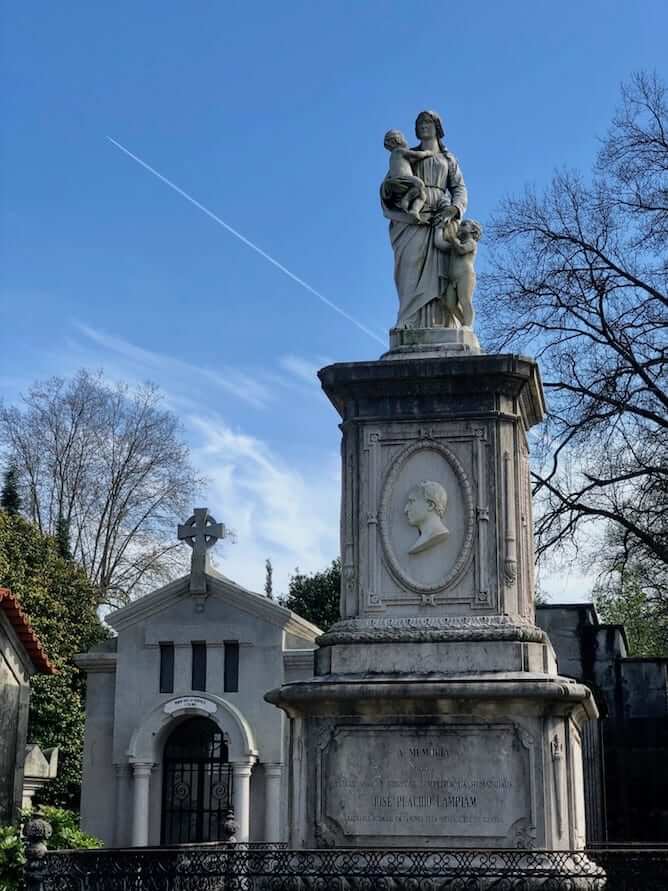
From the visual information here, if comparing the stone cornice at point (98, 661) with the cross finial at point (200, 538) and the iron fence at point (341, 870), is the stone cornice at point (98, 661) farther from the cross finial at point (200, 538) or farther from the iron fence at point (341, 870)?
the iron fence at point (341, 870)

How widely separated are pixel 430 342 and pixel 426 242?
3.30 ft

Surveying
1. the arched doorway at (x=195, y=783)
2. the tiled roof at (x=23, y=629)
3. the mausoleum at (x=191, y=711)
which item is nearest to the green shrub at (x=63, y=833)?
the tiled roof at (x=23, y=629)

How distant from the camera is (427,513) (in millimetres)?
11336

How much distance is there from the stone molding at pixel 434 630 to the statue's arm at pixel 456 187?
3822 millimetres

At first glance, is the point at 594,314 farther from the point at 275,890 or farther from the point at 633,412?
the point at 275,890

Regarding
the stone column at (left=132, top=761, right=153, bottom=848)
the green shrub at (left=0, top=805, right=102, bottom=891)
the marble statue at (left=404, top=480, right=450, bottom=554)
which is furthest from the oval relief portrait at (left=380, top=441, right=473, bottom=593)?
the stone column at (left=132, top=761, right=153, bottom=848)

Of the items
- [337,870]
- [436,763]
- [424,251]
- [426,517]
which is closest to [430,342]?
[424,251]

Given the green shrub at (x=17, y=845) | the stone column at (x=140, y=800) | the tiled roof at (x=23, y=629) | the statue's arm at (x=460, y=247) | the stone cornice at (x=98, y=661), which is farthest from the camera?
the stone cornice at (x=98, y=661)

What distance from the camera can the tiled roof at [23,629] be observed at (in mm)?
20484

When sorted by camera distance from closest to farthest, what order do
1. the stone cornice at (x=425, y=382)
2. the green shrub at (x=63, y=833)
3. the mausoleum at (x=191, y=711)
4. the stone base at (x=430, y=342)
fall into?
the stone cornice at (x=425, y=382)
the stone base at (x=430, y=342)
the green shrub at (x=63, y=833)
the mausoleum at (x=191, y=711)

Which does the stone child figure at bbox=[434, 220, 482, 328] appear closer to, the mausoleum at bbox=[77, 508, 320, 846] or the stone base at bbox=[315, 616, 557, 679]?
the stone base at bbox=[315, 616, 557, 679]

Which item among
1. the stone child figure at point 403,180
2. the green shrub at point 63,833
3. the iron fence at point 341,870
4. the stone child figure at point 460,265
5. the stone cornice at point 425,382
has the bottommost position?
the iron fence at point 341,870

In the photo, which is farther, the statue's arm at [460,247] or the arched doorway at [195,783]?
the arched doorway at [195,783]

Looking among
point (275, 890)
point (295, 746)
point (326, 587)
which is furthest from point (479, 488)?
point (326, 587)
